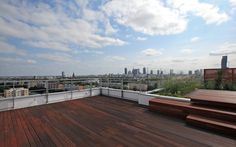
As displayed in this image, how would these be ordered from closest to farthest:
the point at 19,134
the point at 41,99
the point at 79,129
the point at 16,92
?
the point at 19,134 < the point at 79,129 < the point at 16,92 < the point at 41,99

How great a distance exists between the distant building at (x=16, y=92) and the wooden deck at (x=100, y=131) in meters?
0.84

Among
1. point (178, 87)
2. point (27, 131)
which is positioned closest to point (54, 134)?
point (27, 131)

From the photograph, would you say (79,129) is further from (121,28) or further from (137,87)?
(121,28)

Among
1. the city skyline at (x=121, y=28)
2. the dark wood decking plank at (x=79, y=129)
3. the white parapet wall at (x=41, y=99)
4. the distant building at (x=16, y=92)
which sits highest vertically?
the city skyline at (x=121, y=28)

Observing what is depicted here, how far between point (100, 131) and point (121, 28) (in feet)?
20.3

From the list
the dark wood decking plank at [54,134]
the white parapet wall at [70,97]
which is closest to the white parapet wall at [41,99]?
the white parapet wall at [70,97]

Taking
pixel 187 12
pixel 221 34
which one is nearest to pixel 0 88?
pixel 187 12

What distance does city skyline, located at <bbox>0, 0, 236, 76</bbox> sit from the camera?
17.3 feet

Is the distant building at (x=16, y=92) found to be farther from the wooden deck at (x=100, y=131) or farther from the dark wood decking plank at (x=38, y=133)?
the dark wood decking plank at (x=38, y=133)

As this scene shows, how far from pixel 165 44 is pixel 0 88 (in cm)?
810

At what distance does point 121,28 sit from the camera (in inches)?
300

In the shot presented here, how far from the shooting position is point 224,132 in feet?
8.15

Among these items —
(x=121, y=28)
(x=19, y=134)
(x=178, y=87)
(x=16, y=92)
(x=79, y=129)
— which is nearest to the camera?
(x=19, y=134)

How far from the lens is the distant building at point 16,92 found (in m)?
4.38
